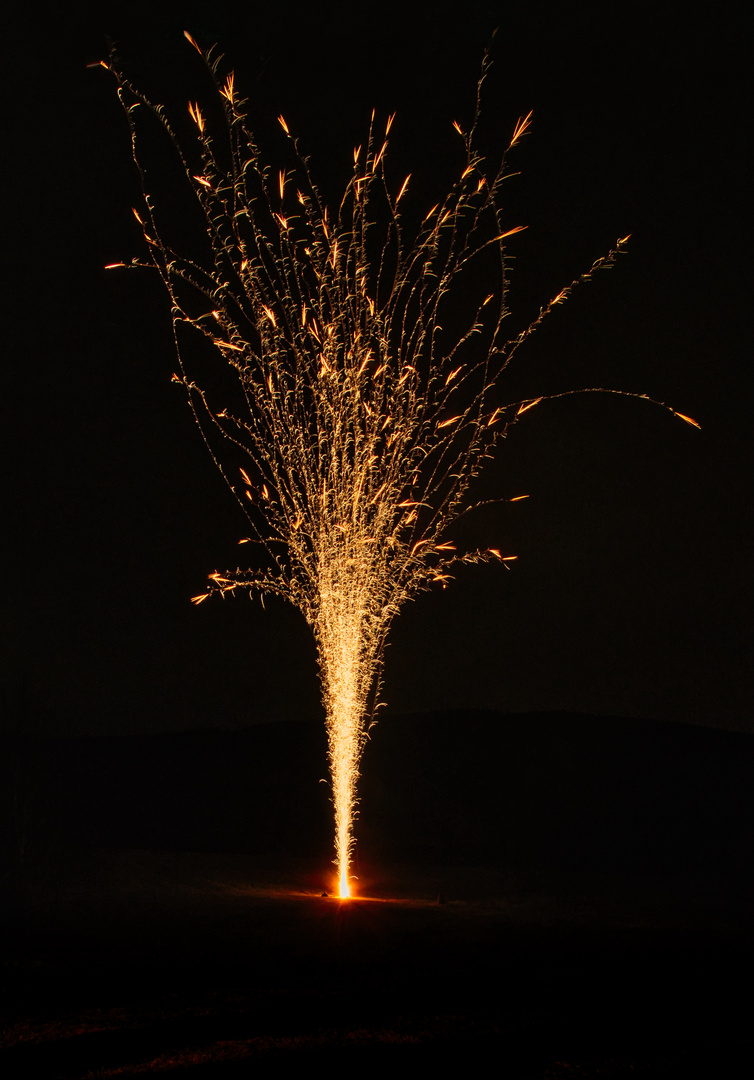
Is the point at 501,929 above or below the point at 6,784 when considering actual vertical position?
below

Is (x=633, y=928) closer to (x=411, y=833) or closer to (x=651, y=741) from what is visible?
(x=411, y=833)

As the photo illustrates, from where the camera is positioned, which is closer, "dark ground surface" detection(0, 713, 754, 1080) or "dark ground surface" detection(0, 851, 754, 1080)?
"dark ground surface" detection(0, 851, 754, 1080)

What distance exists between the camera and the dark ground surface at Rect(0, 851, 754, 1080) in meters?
7.09

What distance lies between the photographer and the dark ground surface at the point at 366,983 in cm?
709

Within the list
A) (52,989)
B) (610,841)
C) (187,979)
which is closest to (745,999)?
(187,979)

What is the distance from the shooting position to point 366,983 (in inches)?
364

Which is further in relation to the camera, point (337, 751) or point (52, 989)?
point (337, 751)

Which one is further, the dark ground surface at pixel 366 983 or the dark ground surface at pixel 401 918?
the dark ground surface at pixel 401 918

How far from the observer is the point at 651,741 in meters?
35.3

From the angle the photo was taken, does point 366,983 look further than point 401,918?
No

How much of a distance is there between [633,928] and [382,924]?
342cm

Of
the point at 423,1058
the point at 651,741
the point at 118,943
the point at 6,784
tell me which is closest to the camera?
the point at 423,1058

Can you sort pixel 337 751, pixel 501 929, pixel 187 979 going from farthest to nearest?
pixel 337 751
pixel 501 929
pixel 187 979

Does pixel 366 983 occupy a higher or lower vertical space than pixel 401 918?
lower
